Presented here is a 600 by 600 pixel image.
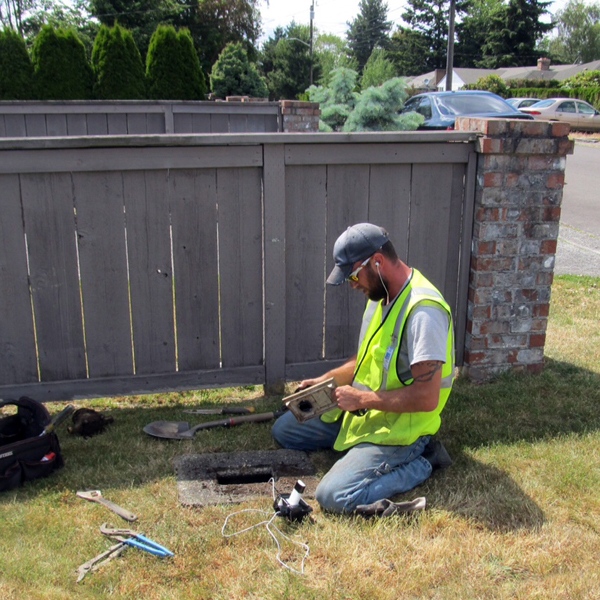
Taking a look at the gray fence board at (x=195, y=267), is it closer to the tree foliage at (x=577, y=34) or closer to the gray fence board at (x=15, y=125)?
the gray fence board at (x=15, y=125)

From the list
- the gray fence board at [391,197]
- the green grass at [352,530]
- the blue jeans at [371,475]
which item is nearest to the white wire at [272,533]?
the green grass at [352,530]

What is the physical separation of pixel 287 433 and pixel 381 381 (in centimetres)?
76

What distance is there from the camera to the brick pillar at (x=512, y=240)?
15.1 feet

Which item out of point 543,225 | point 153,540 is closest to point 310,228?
point 543,225

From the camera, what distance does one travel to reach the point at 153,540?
3090 millimetres

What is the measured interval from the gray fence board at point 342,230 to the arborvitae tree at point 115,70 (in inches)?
529

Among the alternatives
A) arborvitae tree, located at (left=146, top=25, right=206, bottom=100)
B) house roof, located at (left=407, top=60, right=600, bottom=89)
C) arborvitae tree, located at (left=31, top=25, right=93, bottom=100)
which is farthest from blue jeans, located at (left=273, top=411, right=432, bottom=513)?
house roof, located at (left=407, top=60, right=600, bottom=89)

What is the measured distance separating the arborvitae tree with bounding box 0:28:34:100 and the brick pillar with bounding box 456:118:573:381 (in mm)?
14390

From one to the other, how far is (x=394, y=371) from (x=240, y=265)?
60.9 inches

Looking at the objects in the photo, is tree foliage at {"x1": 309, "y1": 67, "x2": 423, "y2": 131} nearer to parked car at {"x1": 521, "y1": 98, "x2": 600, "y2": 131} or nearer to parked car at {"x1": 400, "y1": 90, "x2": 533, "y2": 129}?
parked car at {"x1": 400, "y1": 90, "x2": 533, "y2": 129}

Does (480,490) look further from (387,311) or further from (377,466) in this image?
(387,311)

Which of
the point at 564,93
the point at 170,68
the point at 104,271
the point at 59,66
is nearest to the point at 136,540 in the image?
the point at 104,271

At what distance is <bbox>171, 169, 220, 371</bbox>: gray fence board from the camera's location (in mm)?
4391

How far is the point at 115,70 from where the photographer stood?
54.3ft
